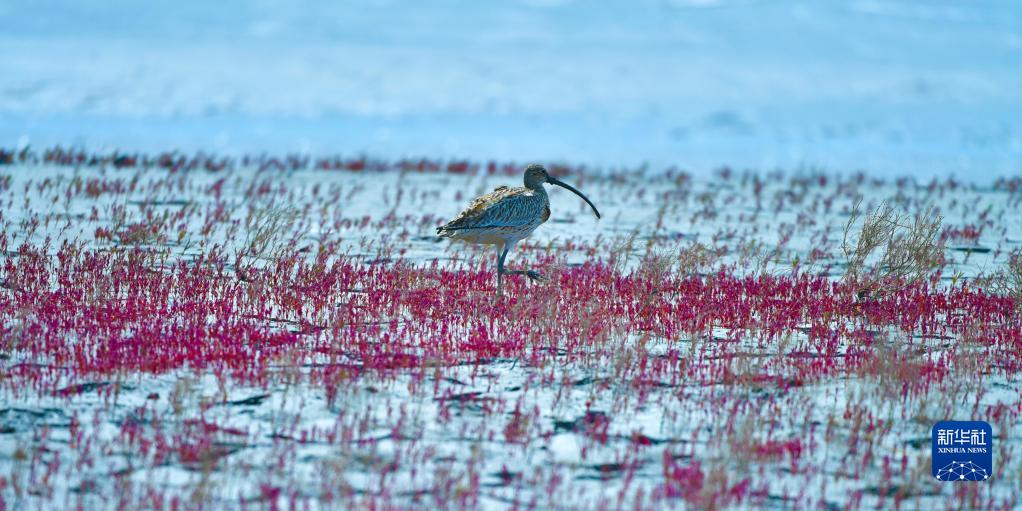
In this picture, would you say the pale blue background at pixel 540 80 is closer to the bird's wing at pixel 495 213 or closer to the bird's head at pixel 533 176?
the bird's head at pixel 533 176

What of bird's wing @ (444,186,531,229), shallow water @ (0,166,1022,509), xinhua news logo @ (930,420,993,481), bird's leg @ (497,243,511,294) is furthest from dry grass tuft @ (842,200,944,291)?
xinhua news logo @ (930,420,993,481)

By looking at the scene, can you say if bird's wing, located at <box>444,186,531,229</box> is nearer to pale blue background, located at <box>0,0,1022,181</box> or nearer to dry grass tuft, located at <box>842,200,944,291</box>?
dry grass tuft, located at <box>842,200,944,291</box>

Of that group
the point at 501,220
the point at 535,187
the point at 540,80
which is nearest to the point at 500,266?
the point at 501,220

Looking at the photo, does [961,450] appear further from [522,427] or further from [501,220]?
[501,220]

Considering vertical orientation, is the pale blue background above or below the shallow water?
above

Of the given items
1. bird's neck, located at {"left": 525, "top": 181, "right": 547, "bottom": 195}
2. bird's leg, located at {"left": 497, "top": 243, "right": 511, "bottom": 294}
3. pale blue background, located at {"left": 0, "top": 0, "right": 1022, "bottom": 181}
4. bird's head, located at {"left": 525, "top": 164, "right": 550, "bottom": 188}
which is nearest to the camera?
bird's leg, located at {"left": 497, "top": 243, "right": 511, "bottom": 294}

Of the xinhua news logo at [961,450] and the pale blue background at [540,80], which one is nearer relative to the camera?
the xinhua news logo at [961,450]

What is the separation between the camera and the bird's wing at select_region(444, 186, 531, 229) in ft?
35.9

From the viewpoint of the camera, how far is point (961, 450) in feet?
22.3

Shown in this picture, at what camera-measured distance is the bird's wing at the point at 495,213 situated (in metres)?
10.9

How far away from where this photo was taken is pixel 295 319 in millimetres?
9641

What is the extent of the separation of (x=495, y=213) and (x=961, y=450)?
526 cm

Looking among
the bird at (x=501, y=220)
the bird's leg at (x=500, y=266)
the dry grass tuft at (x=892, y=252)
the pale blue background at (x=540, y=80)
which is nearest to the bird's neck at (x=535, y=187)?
the bird at (x=501, y=220)

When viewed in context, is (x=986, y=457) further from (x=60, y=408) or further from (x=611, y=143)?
(x=611, y=143)
